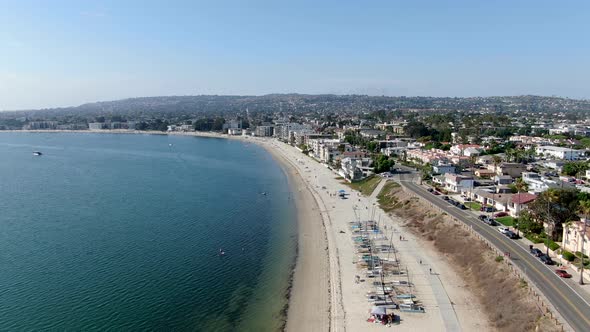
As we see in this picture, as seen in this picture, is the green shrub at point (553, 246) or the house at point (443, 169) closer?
the green shrub at point (553, 246)

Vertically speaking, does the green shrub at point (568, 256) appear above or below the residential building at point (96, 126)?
below

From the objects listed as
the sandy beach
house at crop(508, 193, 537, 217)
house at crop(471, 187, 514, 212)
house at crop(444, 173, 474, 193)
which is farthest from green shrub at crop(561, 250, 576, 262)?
house at crop(444, 173, 474, 193)

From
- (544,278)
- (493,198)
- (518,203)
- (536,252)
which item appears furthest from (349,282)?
(493,198)

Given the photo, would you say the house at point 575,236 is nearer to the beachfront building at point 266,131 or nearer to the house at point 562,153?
the house at point 562,153

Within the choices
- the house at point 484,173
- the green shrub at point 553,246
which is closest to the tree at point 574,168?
the house at point 484,173

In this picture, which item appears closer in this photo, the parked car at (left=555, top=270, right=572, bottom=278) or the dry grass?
the dry grass

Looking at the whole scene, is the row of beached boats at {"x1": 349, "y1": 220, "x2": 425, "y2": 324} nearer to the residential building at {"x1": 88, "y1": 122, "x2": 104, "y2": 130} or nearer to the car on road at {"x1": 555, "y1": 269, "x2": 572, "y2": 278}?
the car on road at {"x1": 555, "y1": 269, "x2": 572, "y2": 278}
